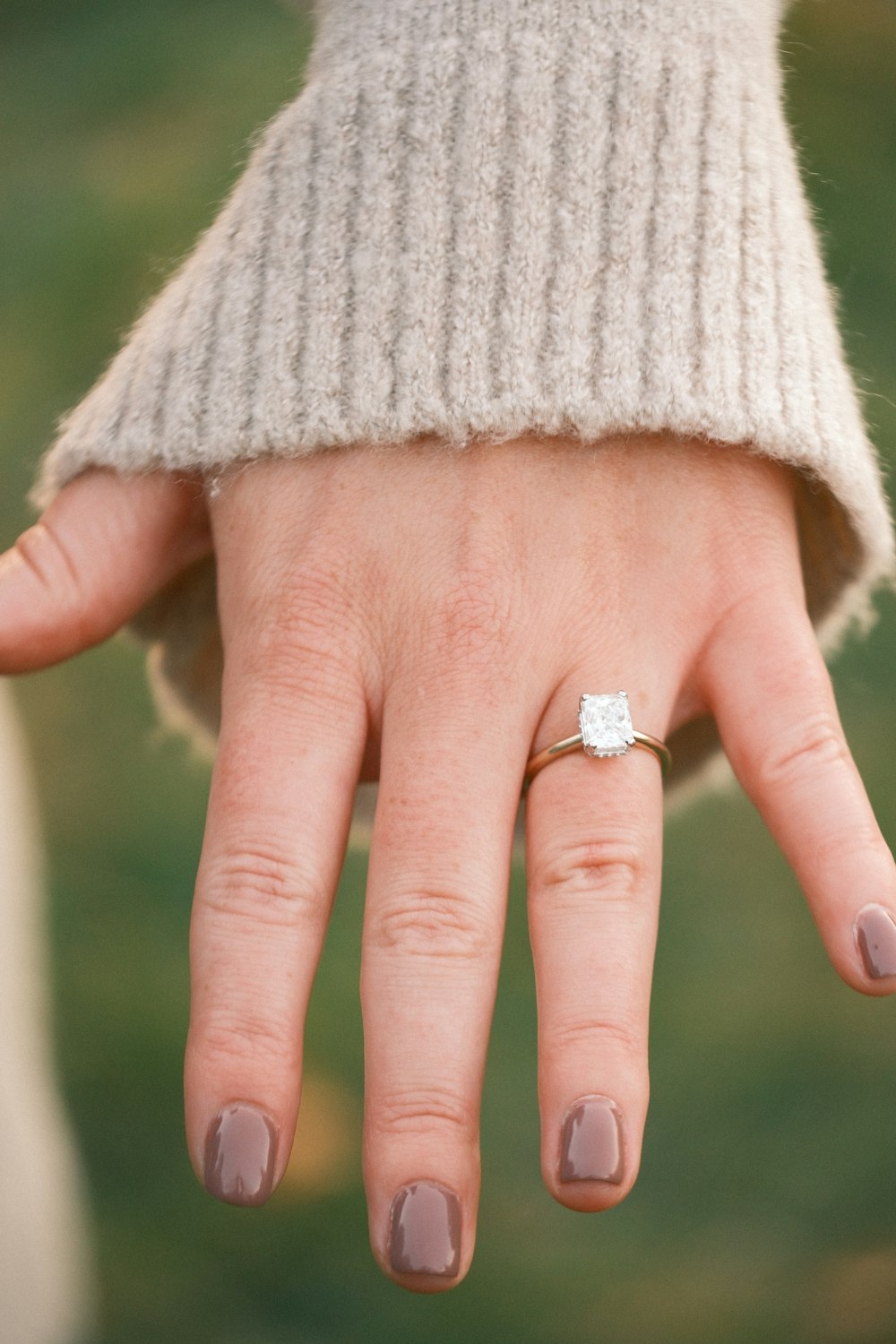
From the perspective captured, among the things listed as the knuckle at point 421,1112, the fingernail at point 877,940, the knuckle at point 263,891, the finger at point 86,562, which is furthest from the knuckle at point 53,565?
the fingernail at point 877,940

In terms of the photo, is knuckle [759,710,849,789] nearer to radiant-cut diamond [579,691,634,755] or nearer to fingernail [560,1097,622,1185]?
radiant-cut diamond [579,691,634,755]

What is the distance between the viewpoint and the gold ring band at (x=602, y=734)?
40.6 inches

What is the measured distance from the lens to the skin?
0.93 meters

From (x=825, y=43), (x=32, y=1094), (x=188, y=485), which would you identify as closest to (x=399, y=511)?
(x=188, y=485)

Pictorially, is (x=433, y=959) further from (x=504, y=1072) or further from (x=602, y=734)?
(x=504, y=1072)

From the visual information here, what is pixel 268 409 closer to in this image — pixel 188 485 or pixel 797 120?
pixel 188 485

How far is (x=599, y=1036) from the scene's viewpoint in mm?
913

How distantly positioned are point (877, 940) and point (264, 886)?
1.73 feet

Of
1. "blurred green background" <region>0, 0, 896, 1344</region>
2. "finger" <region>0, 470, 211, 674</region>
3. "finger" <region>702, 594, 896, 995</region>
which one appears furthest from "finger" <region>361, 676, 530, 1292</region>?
"blurred green background" <region>0, 0, 896, 1344</region>

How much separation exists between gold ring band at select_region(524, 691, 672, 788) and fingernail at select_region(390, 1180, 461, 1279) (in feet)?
1.25

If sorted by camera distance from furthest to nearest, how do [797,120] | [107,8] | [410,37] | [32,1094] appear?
1. [107,8]
2. [797,120]
3. [32,1094]
4. [410,37]

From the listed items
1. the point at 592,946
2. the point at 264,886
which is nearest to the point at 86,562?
the point at 264,886

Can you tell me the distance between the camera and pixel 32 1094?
1.55 metres

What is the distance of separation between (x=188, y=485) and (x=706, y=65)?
70cm
